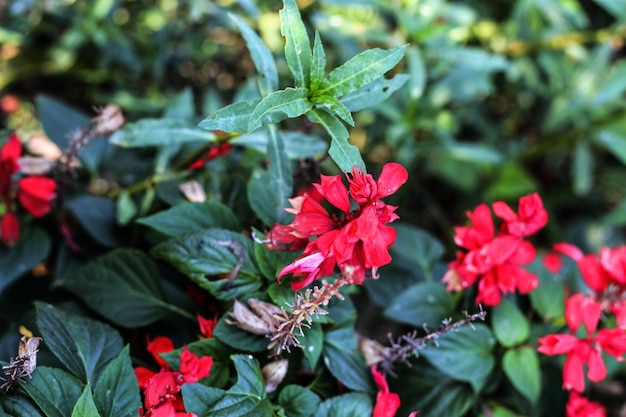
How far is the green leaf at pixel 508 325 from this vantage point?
1024 mm

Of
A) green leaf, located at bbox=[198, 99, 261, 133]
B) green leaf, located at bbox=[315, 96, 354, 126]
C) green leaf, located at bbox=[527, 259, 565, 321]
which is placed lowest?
green leaf, located at bbox=[527, 259, 565, 321]

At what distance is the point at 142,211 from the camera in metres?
1.10

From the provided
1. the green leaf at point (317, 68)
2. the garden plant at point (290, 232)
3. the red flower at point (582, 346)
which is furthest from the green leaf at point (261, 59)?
the red flower at point (582, 346)

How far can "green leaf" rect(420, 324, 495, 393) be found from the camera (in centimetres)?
100

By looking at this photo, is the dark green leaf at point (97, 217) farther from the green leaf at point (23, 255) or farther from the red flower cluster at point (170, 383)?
the red flower cluster at point (170, 383)

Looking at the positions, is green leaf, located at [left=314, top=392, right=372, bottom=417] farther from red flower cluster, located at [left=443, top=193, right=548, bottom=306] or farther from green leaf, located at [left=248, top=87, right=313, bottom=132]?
green leaf, located at [left=248, top=87, right=313, bottom=132]

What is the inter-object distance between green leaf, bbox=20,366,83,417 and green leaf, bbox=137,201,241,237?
250 millimetres

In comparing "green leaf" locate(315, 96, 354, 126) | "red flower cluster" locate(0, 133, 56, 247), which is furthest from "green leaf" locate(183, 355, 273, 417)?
"red flower cluster" locate(0, 133, 56, 247)

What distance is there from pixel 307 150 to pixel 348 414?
0.41 meters

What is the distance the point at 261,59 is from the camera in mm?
898

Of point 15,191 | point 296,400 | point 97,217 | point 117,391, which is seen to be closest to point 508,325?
point 296,400

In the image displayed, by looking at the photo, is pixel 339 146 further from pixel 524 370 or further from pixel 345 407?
pixel 524 370

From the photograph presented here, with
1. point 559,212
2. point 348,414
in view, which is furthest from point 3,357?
point 559,212

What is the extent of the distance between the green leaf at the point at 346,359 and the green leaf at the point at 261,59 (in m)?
0.38
